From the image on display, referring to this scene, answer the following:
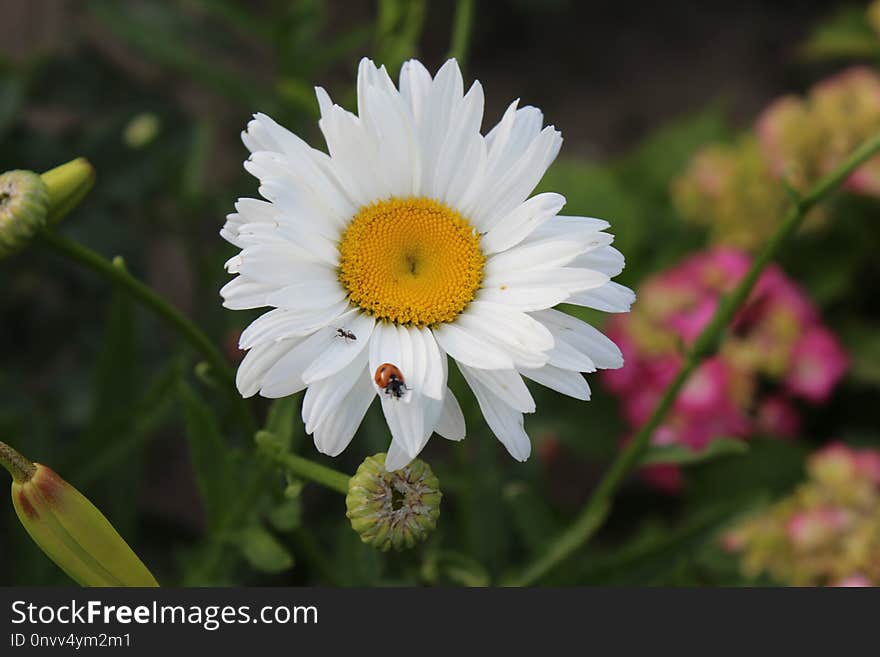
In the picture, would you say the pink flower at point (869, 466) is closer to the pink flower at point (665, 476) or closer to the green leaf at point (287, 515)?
the pink flower at point (665, 476)

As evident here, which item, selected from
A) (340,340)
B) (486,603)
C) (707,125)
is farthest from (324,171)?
(707,125)

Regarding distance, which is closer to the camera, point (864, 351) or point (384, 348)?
point (384, 348)

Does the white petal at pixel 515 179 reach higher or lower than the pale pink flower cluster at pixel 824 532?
higher

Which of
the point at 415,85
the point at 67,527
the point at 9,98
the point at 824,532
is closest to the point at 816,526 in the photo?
the point at 824,532

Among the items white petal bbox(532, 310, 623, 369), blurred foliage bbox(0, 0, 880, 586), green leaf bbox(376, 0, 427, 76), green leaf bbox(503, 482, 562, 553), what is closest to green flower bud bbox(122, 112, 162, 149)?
blurred foliage bbox(0, 0, 880, 586)

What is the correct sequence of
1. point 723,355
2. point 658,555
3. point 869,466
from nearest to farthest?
point 658,555
point 869,466
point 723,355

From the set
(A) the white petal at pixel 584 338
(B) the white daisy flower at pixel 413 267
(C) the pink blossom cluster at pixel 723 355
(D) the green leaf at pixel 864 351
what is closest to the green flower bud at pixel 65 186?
(B) the white daisy flower at pixel 413 267

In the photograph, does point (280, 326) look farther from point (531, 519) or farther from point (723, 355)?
point (723, 355)
